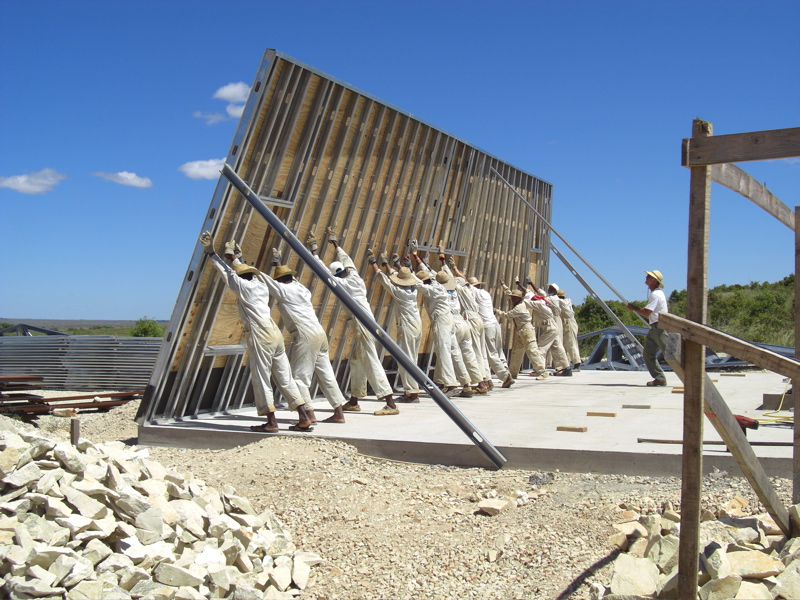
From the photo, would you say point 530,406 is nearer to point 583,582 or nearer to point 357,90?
point 357,90

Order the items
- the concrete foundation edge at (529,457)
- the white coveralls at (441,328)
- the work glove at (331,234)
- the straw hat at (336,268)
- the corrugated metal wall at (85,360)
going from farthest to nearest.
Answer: the corrugated metal wall at (85,360)
the white coveralls at (441,328)
the work glove at (331,234)
the straw hat at (336,268)
the concrete foundation edge at (529,457)

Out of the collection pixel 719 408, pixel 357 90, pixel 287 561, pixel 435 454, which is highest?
pixel 357 90

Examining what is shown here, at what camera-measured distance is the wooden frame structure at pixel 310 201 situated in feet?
24.7

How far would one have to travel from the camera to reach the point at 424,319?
1194cm

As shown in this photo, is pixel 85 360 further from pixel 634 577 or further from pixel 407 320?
pixel 634 577

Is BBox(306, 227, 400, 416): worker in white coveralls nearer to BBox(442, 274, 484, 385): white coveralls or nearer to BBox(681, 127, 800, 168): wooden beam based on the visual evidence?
BBox(442, 274, 484, 385): white coveralls

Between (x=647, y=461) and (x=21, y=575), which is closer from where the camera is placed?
(x=21, y=575)

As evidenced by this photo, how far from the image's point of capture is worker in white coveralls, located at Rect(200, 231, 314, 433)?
282 inches

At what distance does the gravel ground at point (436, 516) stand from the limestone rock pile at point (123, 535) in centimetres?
34

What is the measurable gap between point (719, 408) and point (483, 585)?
5.48 feet

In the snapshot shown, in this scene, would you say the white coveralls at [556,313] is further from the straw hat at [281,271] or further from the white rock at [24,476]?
the white rock at [24,476]

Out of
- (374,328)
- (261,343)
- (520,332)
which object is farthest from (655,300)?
(261,343)

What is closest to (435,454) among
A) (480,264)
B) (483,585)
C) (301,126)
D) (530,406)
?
(483,585)

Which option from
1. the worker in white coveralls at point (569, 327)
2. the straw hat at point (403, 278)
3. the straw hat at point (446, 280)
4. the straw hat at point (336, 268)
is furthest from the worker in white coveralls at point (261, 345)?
the worker in white coveralls at point (569, 327)
